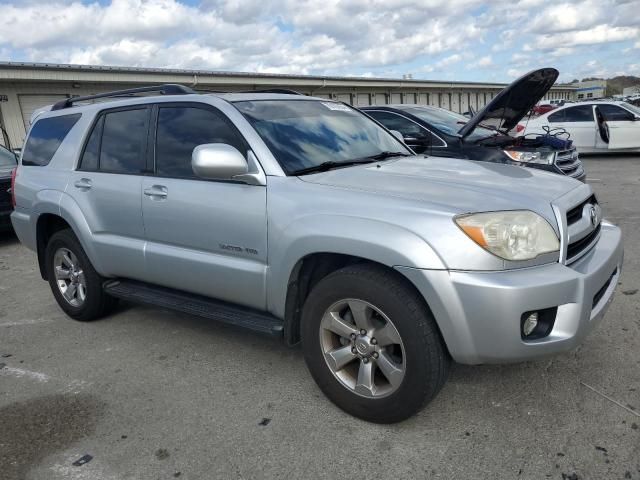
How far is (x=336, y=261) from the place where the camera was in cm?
296

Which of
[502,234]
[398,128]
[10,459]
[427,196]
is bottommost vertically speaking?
[10,459]

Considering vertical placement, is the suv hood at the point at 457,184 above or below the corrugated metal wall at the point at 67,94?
below

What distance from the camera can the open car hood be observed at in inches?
248

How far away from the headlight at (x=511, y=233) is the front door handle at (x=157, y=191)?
79.2 inches

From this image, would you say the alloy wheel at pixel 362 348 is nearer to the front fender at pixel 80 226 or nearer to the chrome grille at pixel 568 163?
the front fender at pixel 80 226

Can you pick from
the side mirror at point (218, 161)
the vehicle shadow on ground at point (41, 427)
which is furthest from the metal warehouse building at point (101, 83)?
the side mirror at point (218, 161)

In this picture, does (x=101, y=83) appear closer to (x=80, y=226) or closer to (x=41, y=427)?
(x=80, y=226)

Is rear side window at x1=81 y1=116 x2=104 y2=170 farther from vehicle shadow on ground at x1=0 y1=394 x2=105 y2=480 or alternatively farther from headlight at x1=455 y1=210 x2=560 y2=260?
headlight at x1=455 y1=210 x2=560 y2=260

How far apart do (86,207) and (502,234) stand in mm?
3150

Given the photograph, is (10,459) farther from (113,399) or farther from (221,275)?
(221,275)

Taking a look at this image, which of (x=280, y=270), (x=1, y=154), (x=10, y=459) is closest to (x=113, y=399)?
(x=10, y=459)

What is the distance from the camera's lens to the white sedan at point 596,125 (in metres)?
13.6

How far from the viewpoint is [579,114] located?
14.1 m

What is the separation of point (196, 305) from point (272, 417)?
975 mm
